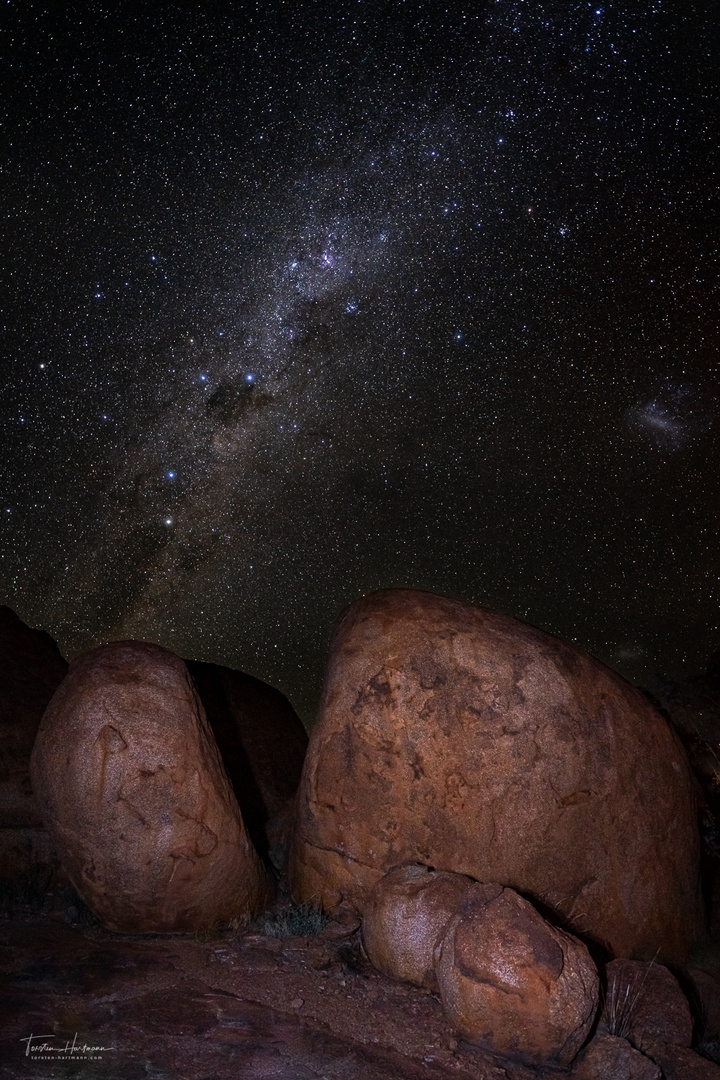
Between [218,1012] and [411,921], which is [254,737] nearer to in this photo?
[411,921]

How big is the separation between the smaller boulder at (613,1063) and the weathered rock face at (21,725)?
5.79 metres

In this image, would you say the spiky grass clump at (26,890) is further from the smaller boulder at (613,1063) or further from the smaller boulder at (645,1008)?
the smaller boulder at (645,1008)

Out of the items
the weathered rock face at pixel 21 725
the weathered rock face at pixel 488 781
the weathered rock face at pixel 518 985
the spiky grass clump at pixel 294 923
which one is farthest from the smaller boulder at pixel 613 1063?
the weathered rock face at pixel 21 725

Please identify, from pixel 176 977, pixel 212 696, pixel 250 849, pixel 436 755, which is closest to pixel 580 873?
pixel 436 755

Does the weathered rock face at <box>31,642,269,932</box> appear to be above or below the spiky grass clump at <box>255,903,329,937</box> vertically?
above

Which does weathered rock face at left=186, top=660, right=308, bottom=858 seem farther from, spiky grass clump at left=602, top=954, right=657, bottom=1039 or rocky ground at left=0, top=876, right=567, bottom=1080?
spiky grass clump at left=602, top=954, right=657, bottom=1039

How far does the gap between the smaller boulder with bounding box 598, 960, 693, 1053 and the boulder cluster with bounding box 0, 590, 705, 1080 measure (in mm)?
37

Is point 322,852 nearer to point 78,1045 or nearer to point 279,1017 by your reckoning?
point 279,1017

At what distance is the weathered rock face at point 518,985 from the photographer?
16.4 feet

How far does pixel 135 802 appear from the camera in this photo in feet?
22.2

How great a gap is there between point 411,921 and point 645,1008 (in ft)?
5.98

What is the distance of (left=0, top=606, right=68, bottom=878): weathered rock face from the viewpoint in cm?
898

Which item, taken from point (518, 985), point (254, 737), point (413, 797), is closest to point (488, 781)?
point (413, 797)

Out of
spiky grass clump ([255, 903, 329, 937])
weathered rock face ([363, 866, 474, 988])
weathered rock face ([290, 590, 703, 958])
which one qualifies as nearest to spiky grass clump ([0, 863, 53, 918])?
spiky grass clump ([255, 903, 329, 937])
